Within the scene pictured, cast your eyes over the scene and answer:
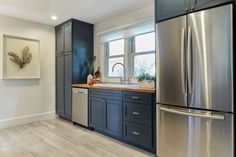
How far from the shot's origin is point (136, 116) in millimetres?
2578

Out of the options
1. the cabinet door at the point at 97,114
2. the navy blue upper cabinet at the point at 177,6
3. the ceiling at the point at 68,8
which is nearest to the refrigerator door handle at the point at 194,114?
the navy blue upper cabinet at the point at 177,6

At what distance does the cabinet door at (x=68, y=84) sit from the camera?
392 centimetres

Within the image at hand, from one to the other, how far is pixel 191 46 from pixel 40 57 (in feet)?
11.4

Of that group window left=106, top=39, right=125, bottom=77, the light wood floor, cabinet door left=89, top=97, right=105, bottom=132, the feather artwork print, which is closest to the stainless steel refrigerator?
the light wood floor

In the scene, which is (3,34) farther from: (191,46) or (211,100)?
Result: (211,100)

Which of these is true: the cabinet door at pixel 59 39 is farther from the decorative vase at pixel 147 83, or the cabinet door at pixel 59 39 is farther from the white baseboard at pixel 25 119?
the decorative vase at pixel 147 83

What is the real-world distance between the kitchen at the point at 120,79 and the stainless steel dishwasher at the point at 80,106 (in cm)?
2

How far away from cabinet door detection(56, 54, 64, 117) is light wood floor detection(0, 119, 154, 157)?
710 mm

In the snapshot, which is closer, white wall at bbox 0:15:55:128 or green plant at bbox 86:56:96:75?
white wall at bbox 0:15:55:128

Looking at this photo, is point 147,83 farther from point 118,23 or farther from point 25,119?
point 25,119

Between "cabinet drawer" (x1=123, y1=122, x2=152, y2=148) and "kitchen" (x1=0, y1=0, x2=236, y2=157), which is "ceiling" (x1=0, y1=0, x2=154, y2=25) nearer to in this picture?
"kitchen" (x1=0, y1=0, x2=236, y2=157)

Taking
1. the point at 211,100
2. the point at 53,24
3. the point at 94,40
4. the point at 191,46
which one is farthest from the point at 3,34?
the point at 211,100

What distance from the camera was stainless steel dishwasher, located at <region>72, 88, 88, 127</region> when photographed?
350 centimetres

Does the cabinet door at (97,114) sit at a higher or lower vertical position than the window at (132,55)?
lower
